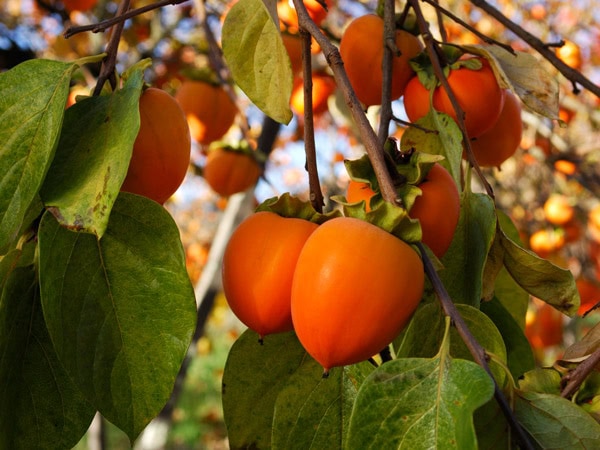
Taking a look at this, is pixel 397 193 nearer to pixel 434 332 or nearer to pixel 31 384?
pixel 434 332

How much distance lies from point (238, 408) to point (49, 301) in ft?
0.77

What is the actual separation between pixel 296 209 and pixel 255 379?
18 centimetres

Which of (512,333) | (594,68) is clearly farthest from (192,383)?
(512,333)

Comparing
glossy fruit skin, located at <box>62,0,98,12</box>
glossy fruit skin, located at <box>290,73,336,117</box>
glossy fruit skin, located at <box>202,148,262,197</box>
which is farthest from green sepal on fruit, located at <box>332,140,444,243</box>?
glossy fruit skin, located at <box>62,0,98,12</box>

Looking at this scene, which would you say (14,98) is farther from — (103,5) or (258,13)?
(103,5)

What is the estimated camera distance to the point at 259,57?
27.0 inches

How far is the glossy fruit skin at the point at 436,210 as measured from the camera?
65 cm

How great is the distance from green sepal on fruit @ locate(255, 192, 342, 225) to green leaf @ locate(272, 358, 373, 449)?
14 cm

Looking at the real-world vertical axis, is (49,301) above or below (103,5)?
above

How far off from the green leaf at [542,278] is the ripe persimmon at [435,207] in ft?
0.24

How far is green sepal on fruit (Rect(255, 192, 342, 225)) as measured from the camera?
0.67 meters

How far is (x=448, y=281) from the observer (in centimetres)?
75

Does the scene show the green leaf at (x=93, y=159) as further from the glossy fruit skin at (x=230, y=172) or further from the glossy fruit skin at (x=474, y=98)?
the glossy fruit skin at (x=230, y=172)

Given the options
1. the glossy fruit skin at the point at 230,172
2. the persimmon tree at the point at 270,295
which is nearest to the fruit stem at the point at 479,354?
the persimmon tree at the point at 270,295
